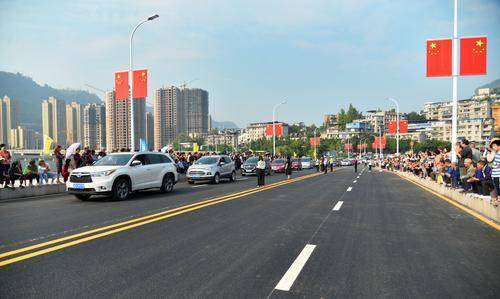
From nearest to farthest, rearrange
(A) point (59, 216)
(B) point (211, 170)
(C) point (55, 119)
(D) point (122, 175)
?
1. (A) point (59, 216)
2. (D) point (122, 175)
3. (B) point (211, 170)
4. (C) point (55, 119)

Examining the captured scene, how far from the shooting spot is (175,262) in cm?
530

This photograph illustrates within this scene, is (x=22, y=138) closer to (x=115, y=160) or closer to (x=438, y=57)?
(x=115, y=160)

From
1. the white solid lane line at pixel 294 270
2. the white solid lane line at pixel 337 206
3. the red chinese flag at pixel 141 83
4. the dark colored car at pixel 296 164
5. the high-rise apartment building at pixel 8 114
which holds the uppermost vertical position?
the high-rise apartment building at pixel 8 114

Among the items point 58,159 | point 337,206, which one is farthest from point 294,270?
point 58,159

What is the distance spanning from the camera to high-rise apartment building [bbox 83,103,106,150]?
11106cm

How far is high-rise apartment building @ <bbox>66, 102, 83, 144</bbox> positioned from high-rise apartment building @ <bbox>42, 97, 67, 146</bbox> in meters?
2.32

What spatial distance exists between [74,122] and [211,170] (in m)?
117

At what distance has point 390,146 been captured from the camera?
15300cm

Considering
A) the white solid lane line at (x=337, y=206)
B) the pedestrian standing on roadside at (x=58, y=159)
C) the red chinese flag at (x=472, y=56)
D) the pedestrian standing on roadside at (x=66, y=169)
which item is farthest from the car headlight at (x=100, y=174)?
the red chinese flag at (x=472, y=56)

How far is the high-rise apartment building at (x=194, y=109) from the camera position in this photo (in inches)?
6073

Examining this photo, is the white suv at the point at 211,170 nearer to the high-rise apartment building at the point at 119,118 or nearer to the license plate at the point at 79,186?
the license plate at the point at 79,186

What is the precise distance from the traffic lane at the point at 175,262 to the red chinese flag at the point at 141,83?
51.8ft

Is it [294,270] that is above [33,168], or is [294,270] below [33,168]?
below

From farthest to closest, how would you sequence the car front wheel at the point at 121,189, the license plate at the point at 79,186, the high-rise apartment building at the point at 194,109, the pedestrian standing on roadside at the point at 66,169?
the high-rise apartment building at the point at 194,109 → the pedestrian standing on roadside at the point at 66,169 → the car front wheel at the point at 121,189 → the license plate at the point at 79,186
